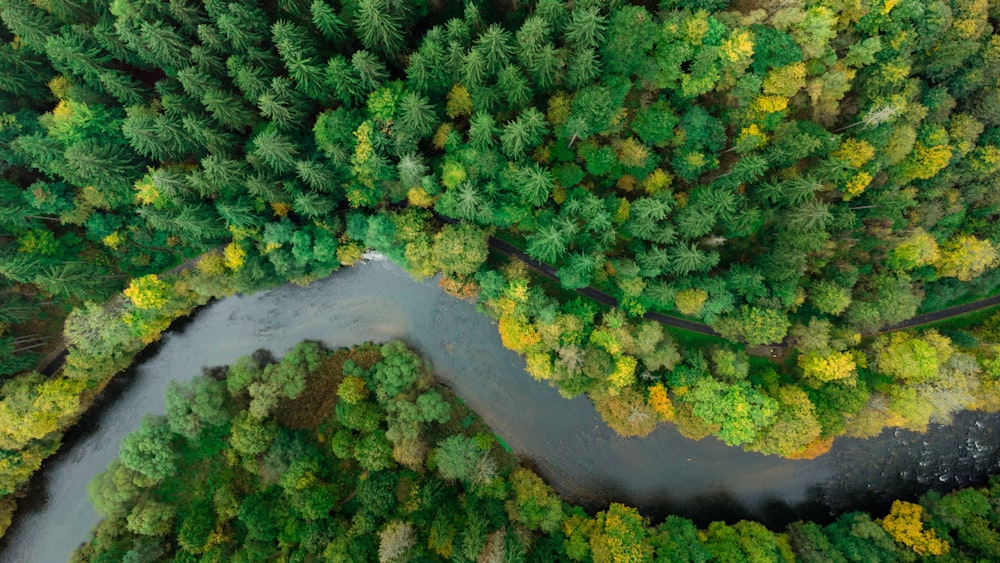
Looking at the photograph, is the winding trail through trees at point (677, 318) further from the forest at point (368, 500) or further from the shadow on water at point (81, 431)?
the shadow on water at point (81, 431)

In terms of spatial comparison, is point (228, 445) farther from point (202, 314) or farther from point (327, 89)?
point (327, 89)

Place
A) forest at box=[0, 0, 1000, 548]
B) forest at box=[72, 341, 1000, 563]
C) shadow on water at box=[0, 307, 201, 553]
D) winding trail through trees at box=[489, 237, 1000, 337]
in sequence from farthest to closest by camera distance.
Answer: shadow on water at box=[0, 307, 201, 553]
winding trail through trees at box=[489, 237, 1000, 337]
forest at box=[72, 341, 1000, 563]
forest at box=[0, 0, 1000, 548]

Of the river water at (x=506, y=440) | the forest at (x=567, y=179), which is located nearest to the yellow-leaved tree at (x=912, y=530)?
the river water at (x=506, y=440)

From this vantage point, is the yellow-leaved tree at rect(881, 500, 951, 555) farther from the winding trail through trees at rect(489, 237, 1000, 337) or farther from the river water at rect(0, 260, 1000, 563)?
the winding trail through trees at rect(489, 237, 1000, 337)

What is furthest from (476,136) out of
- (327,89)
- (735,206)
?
(735,206)

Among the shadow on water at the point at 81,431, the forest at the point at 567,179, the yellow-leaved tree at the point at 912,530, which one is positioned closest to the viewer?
the forest at the point at 567,179

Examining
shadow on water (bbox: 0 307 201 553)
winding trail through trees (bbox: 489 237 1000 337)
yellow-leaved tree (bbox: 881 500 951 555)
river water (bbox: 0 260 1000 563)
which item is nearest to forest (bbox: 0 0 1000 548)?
winding trail through trees (bbox: 489 237 1000 337)

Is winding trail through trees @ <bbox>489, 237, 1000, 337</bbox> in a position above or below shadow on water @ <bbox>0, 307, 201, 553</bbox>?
above
